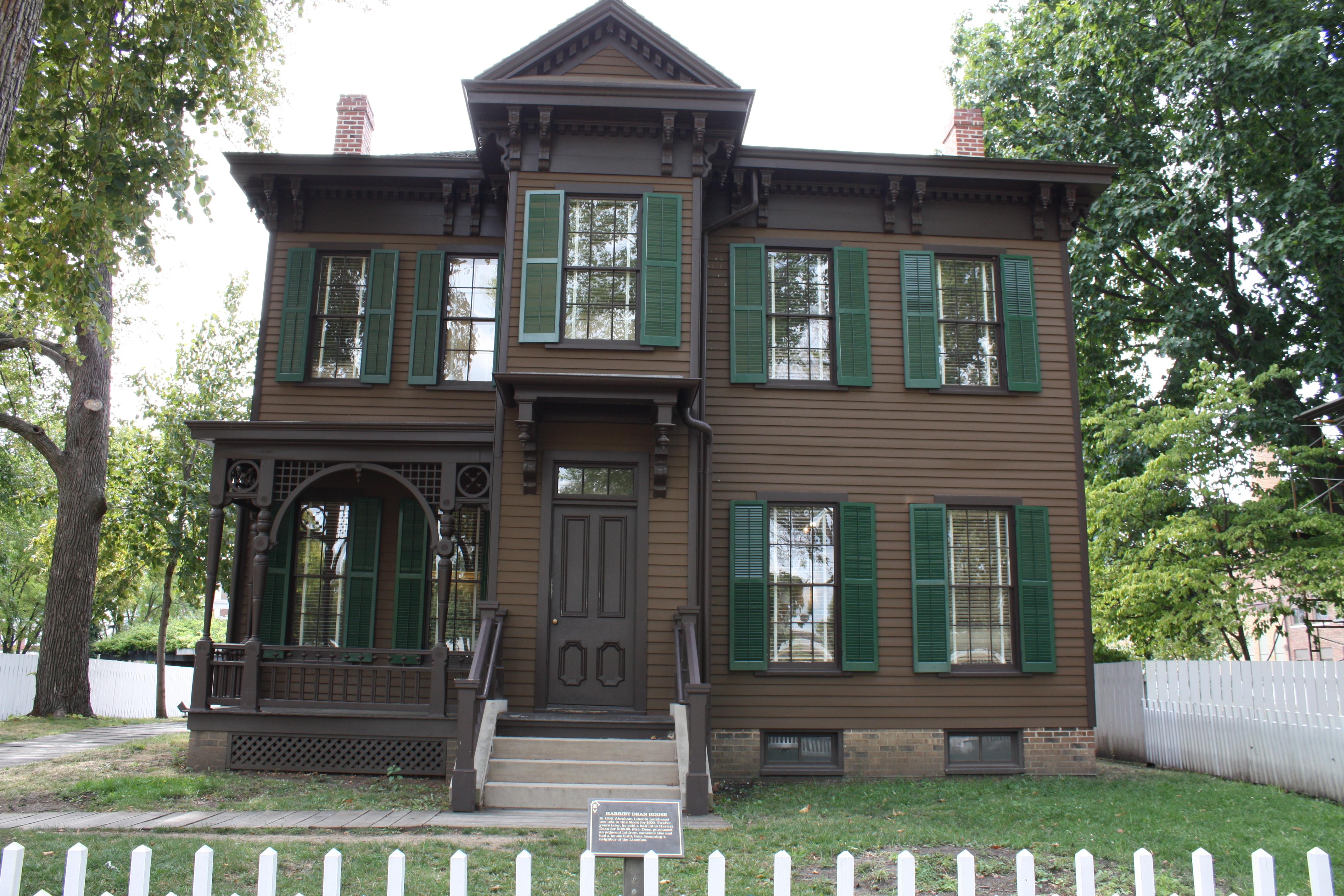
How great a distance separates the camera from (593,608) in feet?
34.7

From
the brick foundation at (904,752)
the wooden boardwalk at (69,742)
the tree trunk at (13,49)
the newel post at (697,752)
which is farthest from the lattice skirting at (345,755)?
the tree trunk at (13,49)

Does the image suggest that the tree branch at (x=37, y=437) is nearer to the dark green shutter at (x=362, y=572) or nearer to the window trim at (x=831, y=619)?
the dark green shutter at (x=362, y=572)

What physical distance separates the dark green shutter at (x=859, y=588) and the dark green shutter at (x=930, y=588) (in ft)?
1.53

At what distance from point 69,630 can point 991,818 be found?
1598cm

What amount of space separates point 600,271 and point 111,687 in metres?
19.2

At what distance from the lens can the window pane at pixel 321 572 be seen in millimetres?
11508

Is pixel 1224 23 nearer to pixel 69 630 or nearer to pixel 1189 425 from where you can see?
pixel 1189 425

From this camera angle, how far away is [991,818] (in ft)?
27.2

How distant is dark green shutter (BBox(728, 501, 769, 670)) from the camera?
11133 mm

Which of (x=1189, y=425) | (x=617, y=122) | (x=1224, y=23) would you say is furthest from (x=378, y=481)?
(x=1224, y=23)

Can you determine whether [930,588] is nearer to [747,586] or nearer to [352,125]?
[747,586]

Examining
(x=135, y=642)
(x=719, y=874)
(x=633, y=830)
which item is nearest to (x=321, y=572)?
(x=633, y=830)

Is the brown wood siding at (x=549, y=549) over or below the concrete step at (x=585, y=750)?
over

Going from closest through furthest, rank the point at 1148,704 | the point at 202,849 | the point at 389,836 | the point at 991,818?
the point at 202,849, the point at 389,836, the point at 991,818, the point at 1148,704
